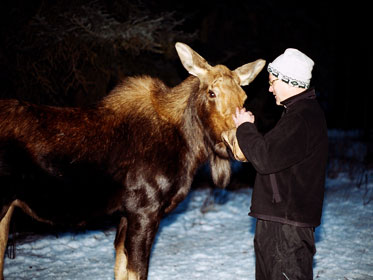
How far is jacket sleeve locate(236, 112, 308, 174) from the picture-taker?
250 centimetres

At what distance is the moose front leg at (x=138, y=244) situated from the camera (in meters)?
3.73

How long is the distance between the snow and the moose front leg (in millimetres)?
1060

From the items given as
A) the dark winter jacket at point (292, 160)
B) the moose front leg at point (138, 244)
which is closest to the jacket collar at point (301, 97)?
the dark winter jacket at point (292, 160)

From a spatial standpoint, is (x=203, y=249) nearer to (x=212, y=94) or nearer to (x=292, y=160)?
(x=212, y=94)

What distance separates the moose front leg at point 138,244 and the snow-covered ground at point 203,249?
3.52 feet

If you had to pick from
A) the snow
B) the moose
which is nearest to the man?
the moose

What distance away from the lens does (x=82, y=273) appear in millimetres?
4828

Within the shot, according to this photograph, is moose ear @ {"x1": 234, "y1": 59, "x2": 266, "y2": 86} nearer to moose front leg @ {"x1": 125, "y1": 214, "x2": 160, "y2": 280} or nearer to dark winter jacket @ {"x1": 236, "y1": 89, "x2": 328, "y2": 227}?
dark winter jacket @ {"x1": 236, "y1": 89, "x2": 328, "y2": 227}

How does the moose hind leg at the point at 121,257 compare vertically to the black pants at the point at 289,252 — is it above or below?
below

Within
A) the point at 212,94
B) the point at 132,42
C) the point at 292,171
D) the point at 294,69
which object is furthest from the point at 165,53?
the point at 292,171

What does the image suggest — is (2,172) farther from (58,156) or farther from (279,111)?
(279,111)

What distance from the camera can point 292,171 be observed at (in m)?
2.69

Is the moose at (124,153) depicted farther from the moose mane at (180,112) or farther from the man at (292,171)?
the man at (292,171)

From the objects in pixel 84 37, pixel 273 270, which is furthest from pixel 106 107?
pixel 84 37
